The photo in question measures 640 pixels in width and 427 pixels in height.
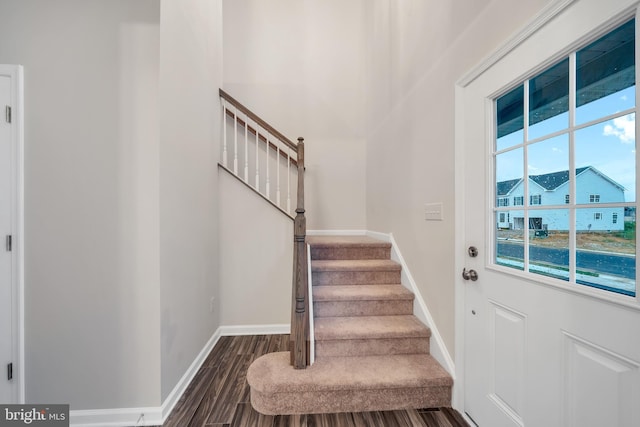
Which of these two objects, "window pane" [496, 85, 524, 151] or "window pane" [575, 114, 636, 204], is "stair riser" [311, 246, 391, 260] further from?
"window pane" [575, 114, 636, 204]

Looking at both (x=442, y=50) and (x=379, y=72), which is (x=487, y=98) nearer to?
(x=442, y=50)

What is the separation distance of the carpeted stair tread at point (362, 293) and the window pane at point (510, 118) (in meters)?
1.29

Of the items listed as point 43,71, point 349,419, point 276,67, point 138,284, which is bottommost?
point 349,419

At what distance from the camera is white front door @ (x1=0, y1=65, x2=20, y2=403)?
4.45 feet

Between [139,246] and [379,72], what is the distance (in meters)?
2.93

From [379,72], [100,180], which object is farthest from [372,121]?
[100,180]

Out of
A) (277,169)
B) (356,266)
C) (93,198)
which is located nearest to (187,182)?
(93,198)

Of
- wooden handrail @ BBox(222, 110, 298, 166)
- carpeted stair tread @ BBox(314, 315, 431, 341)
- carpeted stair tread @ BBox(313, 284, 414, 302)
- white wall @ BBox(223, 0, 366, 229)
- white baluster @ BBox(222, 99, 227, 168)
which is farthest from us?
white wall @ BBox(223, 0, 366, 229)

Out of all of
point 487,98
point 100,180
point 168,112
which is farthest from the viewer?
point 168,112

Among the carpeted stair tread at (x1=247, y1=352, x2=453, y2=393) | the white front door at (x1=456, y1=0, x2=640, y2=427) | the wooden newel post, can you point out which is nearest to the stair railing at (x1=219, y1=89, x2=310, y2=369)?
the wooden newel post

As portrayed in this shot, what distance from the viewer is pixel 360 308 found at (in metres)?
2.00

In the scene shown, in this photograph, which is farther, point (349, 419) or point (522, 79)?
point (349, 419)

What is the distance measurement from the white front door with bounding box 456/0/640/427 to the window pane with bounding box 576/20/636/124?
0.03 metres

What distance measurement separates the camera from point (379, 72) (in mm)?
2826
